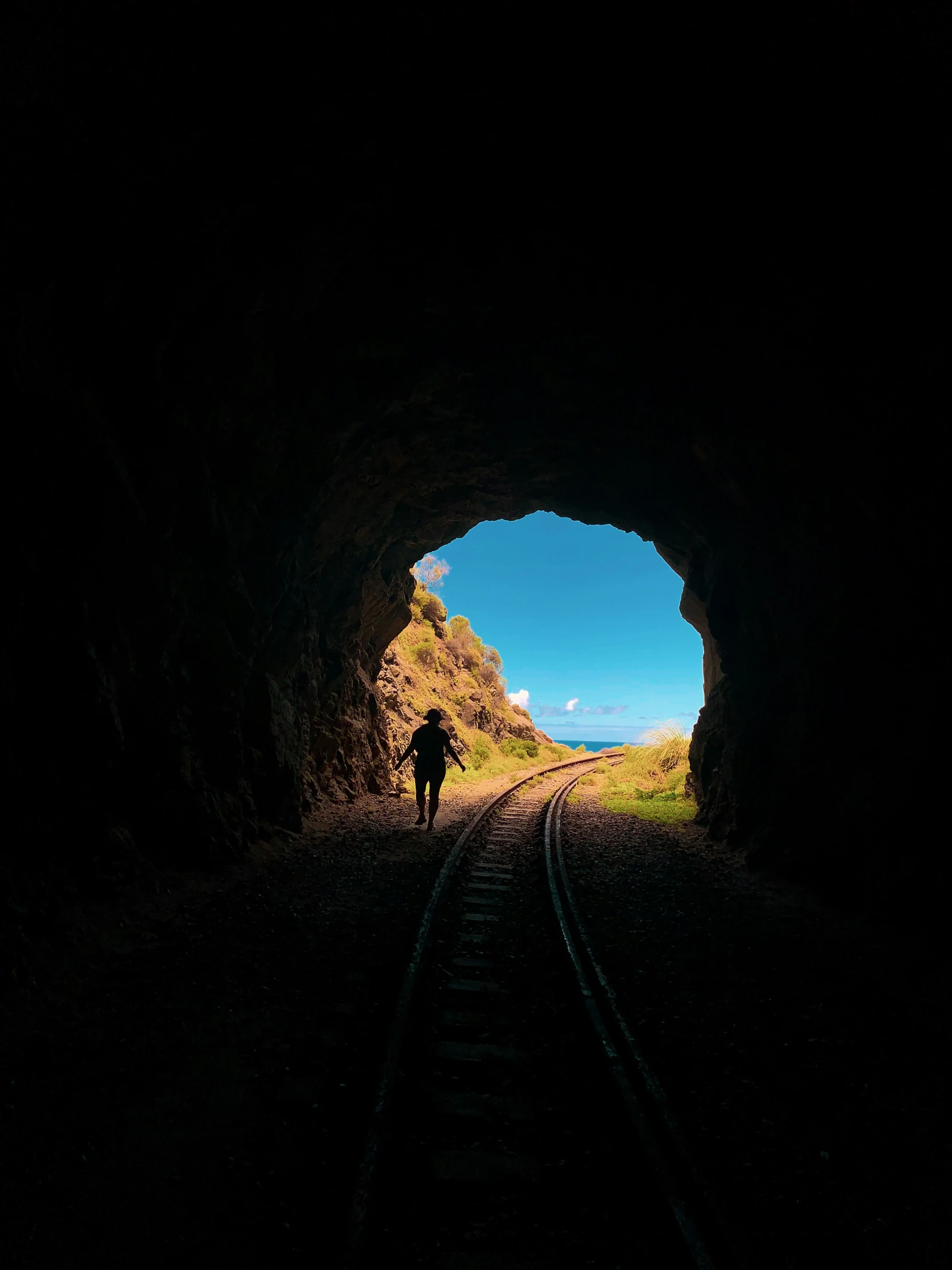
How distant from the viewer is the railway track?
8.07 ft

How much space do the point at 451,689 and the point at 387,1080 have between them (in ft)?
84.8

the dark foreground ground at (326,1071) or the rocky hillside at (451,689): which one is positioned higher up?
the rocky hillside at (451,689)

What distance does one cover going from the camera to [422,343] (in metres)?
9.67

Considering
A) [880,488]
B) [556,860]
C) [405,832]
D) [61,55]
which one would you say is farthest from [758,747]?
[61,55]

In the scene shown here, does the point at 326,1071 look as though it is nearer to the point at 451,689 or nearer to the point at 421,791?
the point at 421,791

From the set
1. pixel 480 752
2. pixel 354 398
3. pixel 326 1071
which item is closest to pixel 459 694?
pixel 480 752

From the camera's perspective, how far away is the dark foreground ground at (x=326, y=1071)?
2564 mm

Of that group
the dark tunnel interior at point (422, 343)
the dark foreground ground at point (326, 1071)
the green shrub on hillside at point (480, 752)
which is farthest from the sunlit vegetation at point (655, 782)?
the dark foreground ground at point (326, 1071)

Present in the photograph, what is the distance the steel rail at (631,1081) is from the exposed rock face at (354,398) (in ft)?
13.3

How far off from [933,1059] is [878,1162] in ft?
5.08

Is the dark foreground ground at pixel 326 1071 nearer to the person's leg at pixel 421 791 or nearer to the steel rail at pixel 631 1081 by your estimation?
A: the steel rail at pixel 631 1081

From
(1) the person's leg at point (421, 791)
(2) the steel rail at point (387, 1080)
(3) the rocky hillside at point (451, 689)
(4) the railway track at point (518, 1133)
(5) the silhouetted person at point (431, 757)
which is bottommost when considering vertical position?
(4) the railway track at point (518, 1133)

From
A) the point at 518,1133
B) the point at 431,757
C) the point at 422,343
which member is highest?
the point at 422,343

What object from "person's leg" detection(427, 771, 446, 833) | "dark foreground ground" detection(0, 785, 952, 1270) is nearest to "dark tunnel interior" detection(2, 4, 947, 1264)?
"dark foreground ground" detection(0, 785, 952, 1270)
